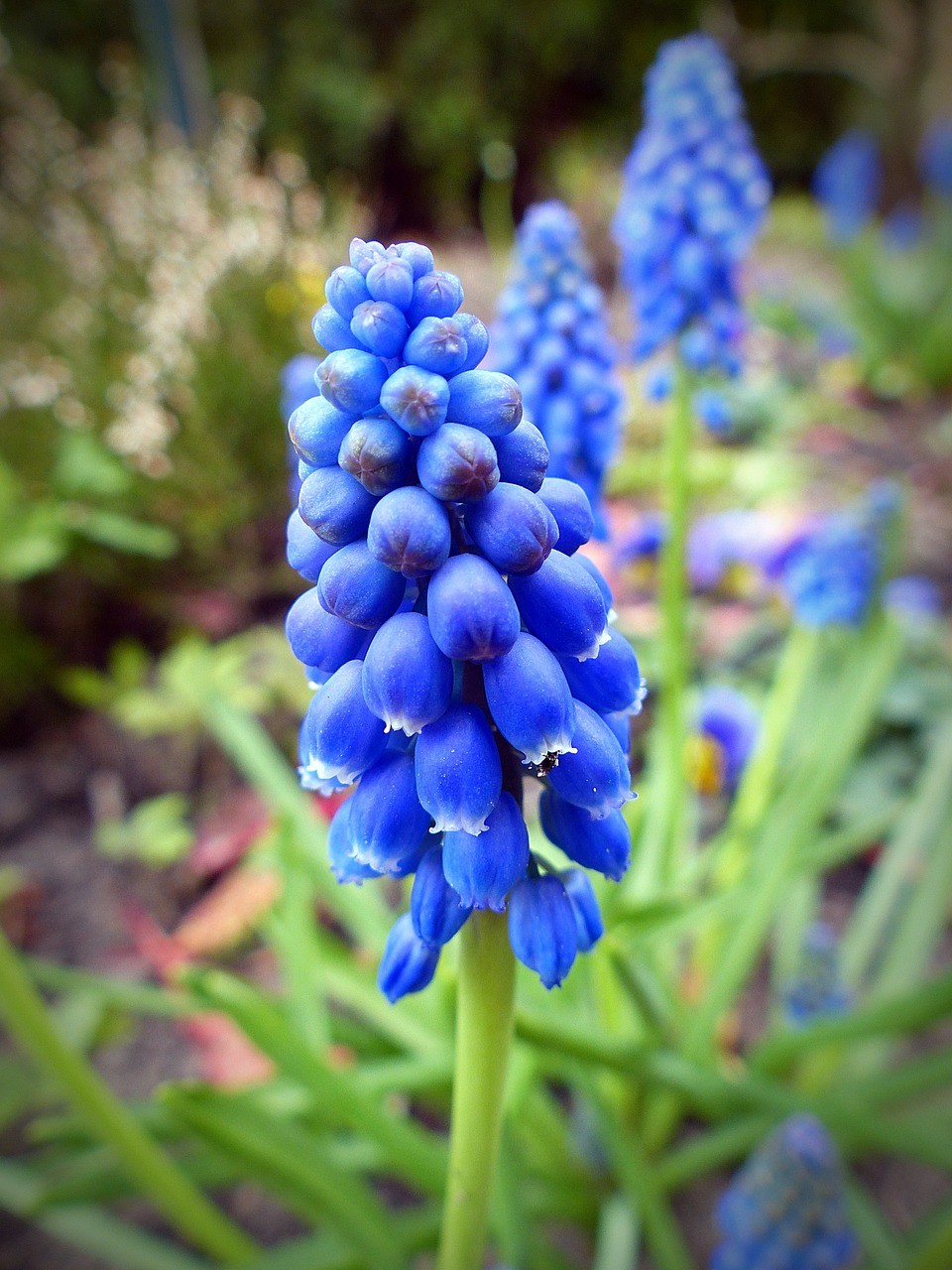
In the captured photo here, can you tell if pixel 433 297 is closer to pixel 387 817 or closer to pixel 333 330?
pixel 333 330

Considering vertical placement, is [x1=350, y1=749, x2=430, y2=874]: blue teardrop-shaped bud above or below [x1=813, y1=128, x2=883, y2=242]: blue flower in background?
below

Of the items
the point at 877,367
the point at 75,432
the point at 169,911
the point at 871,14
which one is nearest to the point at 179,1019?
the point at 169,911

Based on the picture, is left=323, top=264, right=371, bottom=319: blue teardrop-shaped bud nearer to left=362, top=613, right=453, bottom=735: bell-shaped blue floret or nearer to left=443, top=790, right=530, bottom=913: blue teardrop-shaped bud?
left=362, top=613, right=453, bottom=735: bell-shaped blue floret

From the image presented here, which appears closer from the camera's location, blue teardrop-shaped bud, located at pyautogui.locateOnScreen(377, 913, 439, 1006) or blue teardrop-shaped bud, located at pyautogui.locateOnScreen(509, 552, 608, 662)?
blue teardrop-shaped bud, located at pyautogui.locateOnScreen(509, 552, 608, 662)

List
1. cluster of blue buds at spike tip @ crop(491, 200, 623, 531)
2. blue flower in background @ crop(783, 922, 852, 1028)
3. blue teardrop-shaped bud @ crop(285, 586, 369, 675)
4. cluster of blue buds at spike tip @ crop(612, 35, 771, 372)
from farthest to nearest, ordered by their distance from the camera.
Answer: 1. cluster of blue buds at spike tip @ crop(612, 35, 771, 372)
2. blue flower in background @ crop(783, 922, 852, 1028)
3. cluster of blue buds at spike tip @ crop(491, 200, 623, 531)
4. blue teardrop-shaped bud @ crop(285, 586, 369, 675)

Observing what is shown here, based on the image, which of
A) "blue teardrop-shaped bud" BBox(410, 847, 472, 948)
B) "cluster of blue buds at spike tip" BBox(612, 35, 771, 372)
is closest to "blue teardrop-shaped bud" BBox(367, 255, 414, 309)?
"blue teardrop-shaped bud" BBox(410, 847, 472, 948)

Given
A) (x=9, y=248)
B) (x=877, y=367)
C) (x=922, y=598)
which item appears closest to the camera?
(x=922, y=598)

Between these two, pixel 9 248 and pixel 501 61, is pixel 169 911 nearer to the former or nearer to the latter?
pixel 9 248

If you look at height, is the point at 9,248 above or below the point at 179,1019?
above
